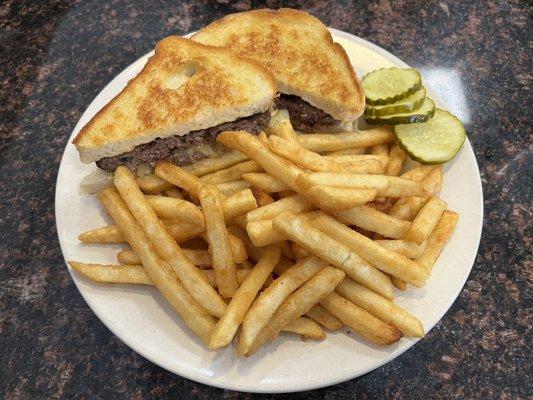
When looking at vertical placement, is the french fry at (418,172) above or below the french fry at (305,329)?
above

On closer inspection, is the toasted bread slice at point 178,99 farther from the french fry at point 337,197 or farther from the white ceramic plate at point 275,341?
the french fry at point 337,197

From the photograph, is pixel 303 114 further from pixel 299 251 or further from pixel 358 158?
pixel 299 251

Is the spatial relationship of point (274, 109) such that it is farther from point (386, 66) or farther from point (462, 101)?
point (462, 101)

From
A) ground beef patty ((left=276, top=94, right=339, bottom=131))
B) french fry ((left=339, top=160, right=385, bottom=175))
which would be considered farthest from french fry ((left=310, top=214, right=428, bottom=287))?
ground beef patty ((left=276, top=94, right=339, bottom=131))

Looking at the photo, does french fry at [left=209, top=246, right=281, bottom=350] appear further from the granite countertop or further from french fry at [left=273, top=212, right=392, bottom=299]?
the granite countertop

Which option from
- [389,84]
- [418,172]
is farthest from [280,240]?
[389,84]

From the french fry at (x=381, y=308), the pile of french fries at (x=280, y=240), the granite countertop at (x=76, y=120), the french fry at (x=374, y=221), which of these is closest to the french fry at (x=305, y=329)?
the pile of french fries at (x=280, y=240)
